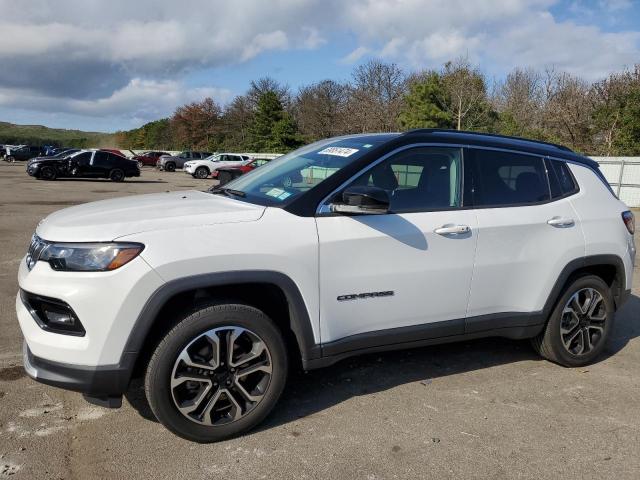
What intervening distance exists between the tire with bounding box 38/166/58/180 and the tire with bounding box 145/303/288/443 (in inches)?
1019

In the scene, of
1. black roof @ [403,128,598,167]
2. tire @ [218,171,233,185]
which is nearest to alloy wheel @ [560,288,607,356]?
black roof @ [403,128,598,167]

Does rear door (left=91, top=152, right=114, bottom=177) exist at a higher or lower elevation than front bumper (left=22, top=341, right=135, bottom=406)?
higher

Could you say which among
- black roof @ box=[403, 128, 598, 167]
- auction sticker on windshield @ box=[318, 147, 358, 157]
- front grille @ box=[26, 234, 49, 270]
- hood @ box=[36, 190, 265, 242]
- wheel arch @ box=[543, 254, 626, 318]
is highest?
black roof @ box=[403, 128, 598, 167]

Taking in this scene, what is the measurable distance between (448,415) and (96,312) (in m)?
2.27

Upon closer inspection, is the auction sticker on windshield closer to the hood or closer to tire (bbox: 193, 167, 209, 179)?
the hood

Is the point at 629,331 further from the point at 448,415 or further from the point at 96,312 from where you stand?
the point at 96,312

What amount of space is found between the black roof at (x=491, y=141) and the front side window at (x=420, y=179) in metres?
0.08

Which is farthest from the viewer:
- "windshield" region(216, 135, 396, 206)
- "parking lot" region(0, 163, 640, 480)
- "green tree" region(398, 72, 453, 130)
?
"green tree" region(398, 72, 453, 130)

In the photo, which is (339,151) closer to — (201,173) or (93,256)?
(93,256)

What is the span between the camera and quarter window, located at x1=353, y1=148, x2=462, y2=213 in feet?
11.8

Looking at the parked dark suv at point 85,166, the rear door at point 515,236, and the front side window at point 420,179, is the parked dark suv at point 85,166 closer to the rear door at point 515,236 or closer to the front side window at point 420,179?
the front side window at point 420,179

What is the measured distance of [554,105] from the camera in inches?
1252

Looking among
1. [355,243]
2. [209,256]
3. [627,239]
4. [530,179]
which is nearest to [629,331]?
[627,239]

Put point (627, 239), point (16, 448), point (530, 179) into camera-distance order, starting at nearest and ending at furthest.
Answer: point (16, 448), point (530, 179), point (627, 239)
